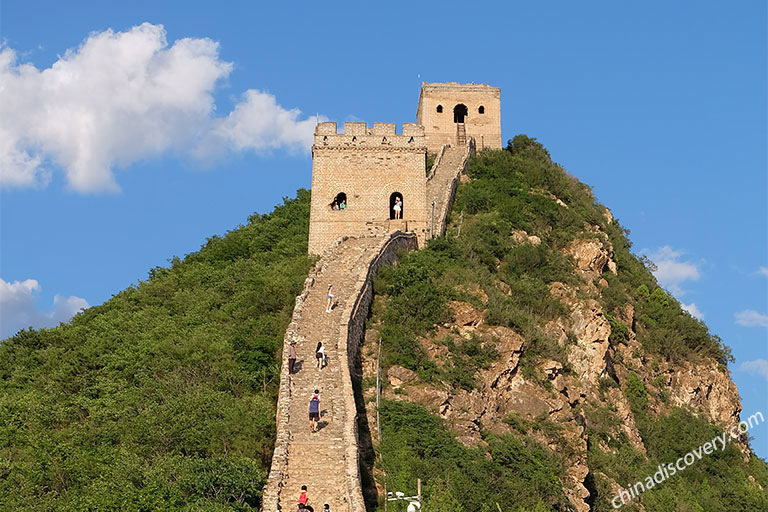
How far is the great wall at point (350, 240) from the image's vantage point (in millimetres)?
21812

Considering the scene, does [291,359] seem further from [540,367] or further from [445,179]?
[445,179]

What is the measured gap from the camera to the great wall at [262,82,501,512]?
71.6 feet

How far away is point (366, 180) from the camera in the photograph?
35.3 meters

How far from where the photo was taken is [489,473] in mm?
25594

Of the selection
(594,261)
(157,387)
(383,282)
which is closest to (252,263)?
(383,282)

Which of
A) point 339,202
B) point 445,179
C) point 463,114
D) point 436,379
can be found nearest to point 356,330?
point 436,379

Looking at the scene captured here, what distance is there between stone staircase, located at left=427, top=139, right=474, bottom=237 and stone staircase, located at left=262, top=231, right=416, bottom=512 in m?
6.17

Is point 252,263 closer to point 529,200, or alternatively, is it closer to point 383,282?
point 383,282

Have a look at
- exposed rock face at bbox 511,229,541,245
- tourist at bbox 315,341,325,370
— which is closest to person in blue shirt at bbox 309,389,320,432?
tourist at bbox 315,341,325,370

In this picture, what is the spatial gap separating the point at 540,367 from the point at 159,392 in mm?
10452

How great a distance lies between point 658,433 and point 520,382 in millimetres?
8015

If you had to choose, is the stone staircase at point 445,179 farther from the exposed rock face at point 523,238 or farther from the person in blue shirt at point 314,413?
the person in blue shirt at point 314,413

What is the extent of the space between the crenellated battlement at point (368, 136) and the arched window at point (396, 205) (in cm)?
160

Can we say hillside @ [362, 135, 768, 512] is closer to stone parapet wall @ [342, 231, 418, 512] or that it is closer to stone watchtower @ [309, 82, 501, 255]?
stone parapet wall @ [342, 231, 418, 512]
